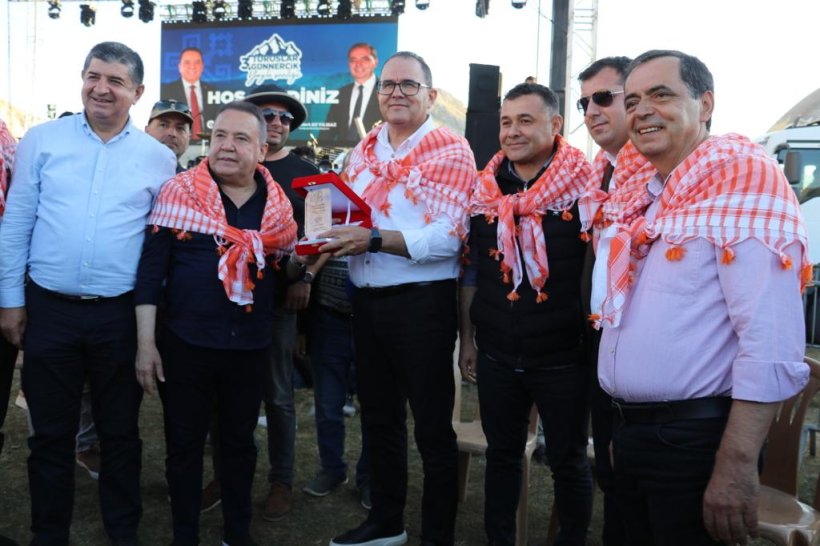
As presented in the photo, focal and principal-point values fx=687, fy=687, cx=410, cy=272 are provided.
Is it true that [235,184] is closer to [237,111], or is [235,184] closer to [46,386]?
[237,111]

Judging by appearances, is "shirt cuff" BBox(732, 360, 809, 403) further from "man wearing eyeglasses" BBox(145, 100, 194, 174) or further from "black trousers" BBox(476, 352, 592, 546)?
"man wearing eyeglasses" BBox(145, 100, 194, 174)

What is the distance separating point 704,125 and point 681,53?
0.21 metres

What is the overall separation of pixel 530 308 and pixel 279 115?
185 centimetres

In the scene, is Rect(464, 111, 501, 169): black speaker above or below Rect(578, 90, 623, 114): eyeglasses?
above

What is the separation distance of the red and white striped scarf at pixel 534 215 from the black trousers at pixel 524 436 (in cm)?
34

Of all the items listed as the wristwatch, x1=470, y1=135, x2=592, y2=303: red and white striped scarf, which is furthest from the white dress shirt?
x1=470, y1=135, x2=592, y2=303: red and white striped scarf

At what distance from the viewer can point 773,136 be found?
30.4 ft

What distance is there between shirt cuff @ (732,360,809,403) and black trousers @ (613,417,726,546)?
147mm

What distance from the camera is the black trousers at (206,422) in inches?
113

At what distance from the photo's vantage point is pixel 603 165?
9.14 feet

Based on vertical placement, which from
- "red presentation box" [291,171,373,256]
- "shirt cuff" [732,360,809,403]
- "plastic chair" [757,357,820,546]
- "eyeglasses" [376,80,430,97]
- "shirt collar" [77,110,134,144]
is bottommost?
"plastic chair" [757,357,820,546]

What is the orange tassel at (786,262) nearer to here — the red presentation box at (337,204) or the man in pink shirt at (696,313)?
the man in pink shirt at (696,313)

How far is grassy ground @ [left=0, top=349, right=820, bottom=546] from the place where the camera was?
333 cm

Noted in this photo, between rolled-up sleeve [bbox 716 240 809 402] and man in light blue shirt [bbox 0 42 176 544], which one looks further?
man in light blue shirt [bbox 0 42 176 544]
